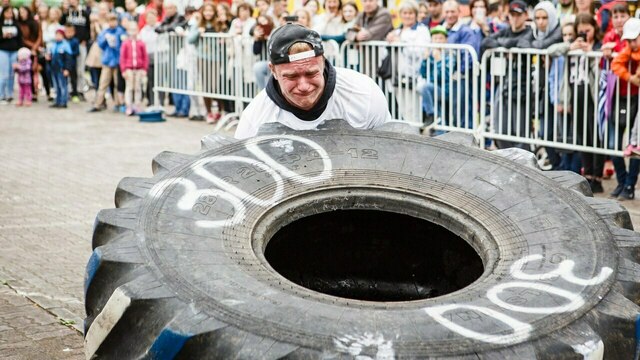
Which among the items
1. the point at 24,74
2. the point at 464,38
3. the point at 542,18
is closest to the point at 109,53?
the point at 24,74

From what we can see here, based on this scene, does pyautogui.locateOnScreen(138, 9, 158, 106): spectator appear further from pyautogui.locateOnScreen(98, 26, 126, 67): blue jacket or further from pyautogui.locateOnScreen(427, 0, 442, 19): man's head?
pyautogui.locateOnScreen(427, 0, 442, 19): man's head

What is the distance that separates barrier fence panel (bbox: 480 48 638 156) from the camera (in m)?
9.00

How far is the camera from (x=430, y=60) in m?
11.1

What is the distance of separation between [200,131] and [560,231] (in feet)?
36.3

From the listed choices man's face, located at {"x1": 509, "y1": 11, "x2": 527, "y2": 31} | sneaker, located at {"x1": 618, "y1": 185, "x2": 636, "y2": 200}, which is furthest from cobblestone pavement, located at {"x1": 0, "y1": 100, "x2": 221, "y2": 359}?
sneaker, located at {"x1": 618, "y1": 185, "x2": 636, "y2": 200}

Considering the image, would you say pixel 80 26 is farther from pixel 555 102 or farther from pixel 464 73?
pixel 555 102

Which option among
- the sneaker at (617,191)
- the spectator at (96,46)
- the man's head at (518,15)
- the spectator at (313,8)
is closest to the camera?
the sneaker at (617,191)

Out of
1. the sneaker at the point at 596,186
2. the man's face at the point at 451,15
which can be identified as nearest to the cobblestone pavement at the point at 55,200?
the sneaker at the point at 596,186

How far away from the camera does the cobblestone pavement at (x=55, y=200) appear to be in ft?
17.1

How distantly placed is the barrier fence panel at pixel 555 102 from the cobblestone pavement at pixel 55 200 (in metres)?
0.78

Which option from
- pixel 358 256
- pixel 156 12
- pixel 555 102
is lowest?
pixel 358 256

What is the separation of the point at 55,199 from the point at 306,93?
16.9 feet

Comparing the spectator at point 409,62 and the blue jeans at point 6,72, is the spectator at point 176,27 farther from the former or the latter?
the spectator at point 409,62

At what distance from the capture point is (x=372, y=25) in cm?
1212
